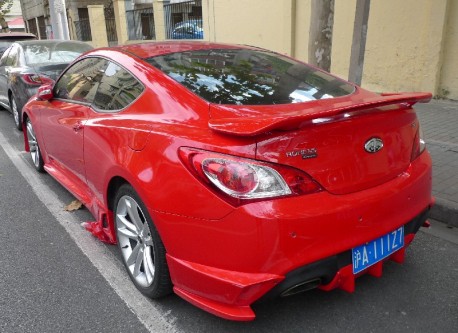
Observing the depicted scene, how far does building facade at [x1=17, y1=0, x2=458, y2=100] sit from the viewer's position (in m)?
7.33

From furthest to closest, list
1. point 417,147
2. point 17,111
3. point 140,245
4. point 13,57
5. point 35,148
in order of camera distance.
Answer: point 13,57, point 17,111, point 35,148, point 140,245, point 417,147

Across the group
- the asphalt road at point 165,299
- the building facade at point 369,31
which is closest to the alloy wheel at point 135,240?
the asphalt road at point 165,299

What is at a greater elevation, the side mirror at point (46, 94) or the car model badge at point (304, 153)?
the car model badge at point (304, 153)

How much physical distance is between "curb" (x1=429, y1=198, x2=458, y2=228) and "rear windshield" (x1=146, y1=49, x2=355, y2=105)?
4.63 ft

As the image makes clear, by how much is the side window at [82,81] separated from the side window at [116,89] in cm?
13

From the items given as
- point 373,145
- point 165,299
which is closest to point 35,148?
point 165,299

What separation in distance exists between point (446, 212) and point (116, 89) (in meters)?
2.82

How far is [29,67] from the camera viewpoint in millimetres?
6918

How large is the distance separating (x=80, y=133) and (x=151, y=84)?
2.95 feet

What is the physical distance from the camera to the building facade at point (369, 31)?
24.1 feet

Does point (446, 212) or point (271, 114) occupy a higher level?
point (271, 114)

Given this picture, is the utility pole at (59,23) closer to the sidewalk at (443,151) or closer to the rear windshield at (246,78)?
the sidewalk at (443,151)

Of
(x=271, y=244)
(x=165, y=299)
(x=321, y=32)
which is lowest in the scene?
(x=165, y=299)

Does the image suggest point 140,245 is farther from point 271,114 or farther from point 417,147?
point 417,147
